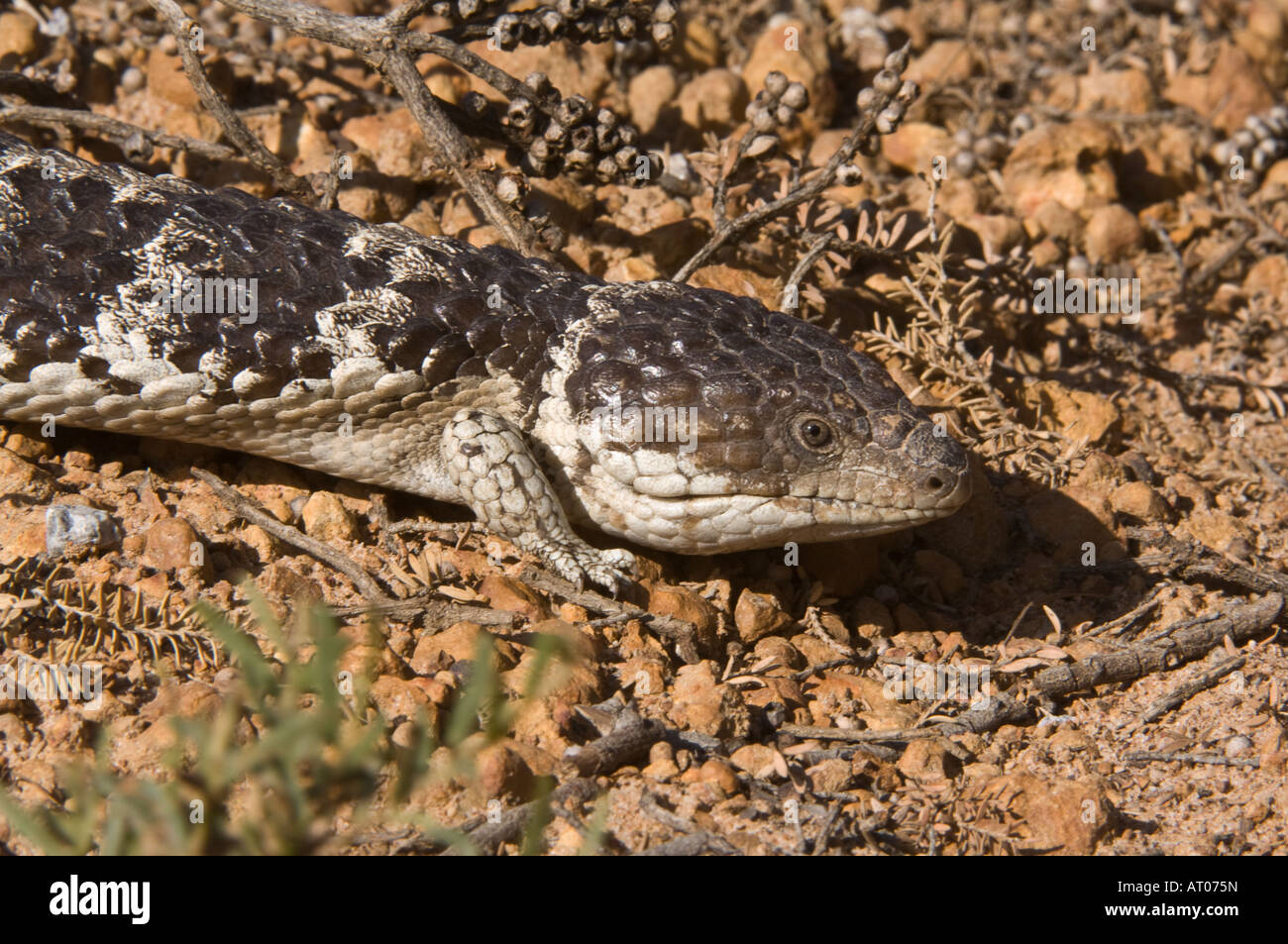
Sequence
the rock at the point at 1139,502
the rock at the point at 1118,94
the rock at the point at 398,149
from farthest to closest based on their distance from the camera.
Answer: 1. the rock at the point at 1118,94
2. the rock at the point at 398,149
3. the rock at the point at 1139,502

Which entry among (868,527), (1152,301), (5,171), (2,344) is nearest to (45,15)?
(5,171)

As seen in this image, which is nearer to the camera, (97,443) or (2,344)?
(2,344)

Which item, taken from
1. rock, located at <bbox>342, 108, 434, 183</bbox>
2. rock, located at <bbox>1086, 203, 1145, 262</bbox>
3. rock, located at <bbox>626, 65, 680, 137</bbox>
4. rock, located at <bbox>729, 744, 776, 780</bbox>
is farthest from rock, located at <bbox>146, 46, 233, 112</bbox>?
rock, located at <bbox>1086, 203, 1145, 262</bbox>

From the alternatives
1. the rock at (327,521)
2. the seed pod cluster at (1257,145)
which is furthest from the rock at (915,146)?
the rock at (327,521)

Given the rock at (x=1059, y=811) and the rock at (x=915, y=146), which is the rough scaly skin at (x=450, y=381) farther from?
the rock at (x=915, y=146)

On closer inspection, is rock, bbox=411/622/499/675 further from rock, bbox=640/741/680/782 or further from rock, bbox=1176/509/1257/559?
rock, bbox=1176/509/1257/559

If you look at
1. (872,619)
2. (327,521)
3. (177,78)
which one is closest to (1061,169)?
(872,619)

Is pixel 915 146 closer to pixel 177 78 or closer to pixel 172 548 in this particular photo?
pixel 177 78
